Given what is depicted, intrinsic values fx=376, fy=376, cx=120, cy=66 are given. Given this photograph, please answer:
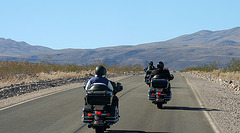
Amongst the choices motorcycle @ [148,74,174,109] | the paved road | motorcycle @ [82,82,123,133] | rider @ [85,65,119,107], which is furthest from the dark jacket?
motorcycle @ [82,82,123,133]

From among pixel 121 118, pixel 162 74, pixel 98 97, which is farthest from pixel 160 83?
pixel 98 97

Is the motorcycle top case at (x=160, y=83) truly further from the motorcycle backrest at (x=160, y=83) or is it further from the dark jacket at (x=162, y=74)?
the dark jacket at (x=162, y=74)

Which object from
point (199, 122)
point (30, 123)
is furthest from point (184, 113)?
point (30, 123)

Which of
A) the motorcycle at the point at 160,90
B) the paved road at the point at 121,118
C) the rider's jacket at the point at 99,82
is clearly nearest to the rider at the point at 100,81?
the rider's jacket at the point at 99,82

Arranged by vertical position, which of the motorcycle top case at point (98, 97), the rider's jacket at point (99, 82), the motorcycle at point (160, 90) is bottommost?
the motorcycle at point (160, 90)

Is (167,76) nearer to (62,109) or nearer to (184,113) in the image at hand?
(184,113)

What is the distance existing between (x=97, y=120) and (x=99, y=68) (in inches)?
59.1

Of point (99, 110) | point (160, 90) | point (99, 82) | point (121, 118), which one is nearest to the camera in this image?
point (99, 110)

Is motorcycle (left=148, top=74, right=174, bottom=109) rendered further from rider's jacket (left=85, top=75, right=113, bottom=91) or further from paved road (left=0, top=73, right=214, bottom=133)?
rider's jacket (left=85, top=75, right=113, bottom=91)

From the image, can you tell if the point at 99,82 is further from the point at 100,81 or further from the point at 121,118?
the point at 121,118

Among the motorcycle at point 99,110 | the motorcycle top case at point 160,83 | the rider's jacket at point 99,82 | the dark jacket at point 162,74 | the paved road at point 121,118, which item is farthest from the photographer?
the dark jacket at point 162,74

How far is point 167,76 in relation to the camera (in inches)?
623

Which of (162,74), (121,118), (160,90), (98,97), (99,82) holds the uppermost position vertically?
(99,82)

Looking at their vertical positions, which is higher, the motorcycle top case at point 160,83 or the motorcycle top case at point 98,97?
the motorcycle top case at point 98,97
